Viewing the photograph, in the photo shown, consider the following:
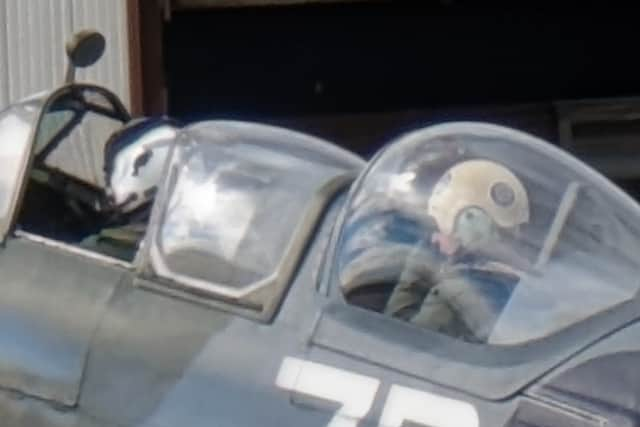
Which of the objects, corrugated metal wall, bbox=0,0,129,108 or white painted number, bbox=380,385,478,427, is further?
corrugated metal wall, bbox=0,0,129,108

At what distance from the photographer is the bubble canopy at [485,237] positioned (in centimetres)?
574

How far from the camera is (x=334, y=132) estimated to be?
14.4 m

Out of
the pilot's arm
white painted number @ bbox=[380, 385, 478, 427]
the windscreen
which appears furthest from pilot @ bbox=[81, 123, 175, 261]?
white painted number @ bbox=[380, 385, 478, 427]

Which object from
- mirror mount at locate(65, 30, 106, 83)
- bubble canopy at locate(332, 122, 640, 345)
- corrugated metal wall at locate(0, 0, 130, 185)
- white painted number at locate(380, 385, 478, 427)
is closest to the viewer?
white painted number at locate(380, 385, 478, 427)

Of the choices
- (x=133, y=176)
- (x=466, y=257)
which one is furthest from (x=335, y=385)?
(x=133, y=176)

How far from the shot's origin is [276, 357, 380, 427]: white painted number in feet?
18.6

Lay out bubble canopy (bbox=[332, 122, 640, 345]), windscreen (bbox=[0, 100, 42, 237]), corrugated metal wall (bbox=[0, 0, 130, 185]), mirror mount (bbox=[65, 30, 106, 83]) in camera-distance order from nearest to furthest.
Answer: bubble canopy (bbox=[332, 122, 640, 345])
windscreen (bbox=[0, 100, 42, 237])
mirror mount (bbox=[65, 30, 106, 83])
corrugated metal wall (bbox=[0, 0, 130, 185])

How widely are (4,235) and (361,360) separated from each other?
131cm

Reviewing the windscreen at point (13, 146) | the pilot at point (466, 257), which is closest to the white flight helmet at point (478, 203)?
the pilot at point (466, 257)

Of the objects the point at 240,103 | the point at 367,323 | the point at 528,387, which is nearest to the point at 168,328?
the point at 367,323

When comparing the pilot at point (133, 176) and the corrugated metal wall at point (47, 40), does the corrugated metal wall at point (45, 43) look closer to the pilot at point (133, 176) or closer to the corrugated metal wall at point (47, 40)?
the corrugated metal wall at point (47, 40)

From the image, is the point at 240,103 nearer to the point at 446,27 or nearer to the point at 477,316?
the point at 446,27

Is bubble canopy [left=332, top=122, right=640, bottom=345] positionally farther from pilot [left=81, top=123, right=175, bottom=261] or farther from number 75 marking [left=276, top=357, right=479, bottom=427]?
pilot [left=81, top=123, right=175, bottom=261]

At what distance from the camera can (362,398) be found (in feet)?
18.6
